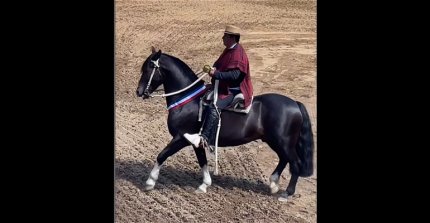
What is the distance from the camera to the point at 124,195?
909 centimetres

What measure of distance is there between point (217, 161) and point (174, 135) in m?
0.55

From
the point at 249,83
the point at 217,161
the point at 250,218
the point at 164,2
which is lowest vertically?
the point at 250,218

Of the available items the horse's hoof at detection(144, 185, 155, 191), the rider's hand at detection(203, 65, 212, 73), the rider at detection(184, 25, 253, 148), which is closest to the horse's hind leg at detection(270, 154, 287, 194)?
the rider at detection(184, 25, 253, 148)

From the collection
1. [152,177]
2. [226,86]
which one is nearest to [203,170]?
Answer: [152,177]

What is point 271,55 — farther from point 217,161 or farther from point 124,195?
point 124,195

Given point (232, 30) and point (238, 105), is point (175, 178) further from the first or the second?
point (232, 30)

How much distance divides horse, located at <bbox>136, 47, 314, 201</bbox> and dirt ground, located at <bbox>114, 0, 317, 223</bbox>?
0.10 m

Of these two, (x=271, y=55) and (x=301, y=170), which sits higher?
(x=271, y=55)

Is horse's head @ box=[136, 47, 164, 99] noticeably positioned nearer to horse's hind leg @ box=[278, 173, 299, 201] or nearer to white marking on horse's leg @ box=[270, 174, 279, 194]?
white marking on horse's leg @ box=[270, 174, 279, 194]

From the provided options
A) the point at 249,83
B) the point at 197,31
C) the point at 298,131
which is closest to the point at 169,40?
the point at 197,31

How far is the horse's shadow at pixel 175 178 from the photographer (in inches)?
352

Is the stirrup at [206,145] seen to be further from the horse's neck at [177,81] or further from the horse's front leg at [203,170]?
the horse's neck at [177,81]

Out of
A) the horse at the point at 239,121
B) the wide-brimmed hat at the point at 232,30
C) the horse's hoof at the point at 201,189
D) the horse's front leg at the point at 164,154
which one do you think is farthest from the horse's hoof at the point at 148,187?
the wide-brimmed hat at the point at 232,30

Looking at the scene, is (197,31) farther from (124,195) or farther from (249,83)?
(124,195)
